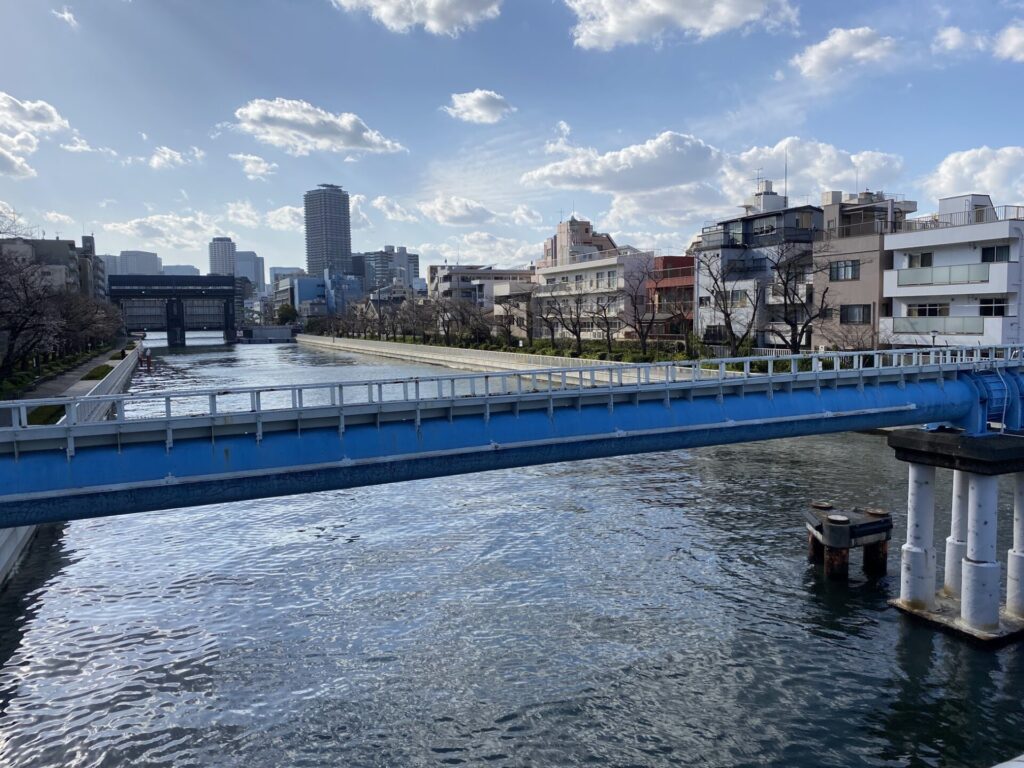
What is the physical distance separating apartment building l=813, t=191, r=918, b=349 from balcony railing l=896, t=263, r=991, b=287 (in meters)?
2.33

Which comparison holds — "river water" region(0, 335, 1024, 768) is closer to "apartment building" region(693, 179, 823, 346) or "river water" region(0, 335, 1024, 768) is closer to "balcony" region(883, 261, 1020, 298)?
"balcony" region(883, 261, 1020, 298)

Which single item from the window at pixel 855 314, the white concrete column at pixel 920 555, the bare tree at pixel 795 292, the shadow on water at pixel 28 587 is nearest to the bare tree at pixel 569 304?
the bare tree at pixel 795 292

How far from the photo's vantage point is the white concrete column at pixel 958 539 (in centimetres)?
1786

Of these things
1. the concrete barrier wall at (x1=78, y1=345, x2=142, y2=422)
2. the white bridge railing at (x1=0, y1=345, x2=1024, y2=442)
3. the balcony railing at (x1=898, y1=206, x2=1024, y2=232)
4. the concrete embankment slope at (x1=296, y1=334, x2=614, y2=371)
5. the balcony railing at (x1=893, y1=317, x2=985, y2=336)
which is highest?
the balcony railing at (x1=898, y1=206, x2=1024, y2=232)

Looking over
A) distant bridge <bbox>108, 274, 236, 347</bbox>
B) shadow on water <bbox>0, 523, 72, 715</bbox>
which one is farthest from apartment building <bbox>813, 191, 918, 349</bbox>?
distant bridge <bbox>108, 274, 236, 347</bbox>

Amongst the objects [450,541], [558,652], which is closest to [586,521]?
[450,541]

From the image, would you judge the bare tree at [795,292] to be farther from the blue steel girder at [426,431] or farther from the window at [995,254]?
the blue steel girder at [426,431]

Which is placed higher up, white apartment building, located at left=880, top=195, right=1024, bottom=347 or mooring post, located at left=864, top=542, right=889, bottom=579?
white apartment building, located at left=880, top=195, right=1024, bottom=347

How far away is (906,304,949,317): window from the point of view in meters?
42.3

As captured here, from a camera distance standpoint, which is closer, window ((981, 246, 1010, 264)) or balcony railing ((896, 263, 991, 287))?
window ((981, 246, 1010, 264))

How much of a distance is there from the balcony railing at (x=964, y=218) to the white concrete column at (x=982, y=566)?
2807cm

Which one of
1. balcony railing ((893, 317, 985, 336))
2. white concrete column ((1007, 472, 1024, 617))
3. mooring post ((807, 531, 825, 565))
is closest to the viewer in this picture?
white concrete column ((1007, 472, 1024, 617))

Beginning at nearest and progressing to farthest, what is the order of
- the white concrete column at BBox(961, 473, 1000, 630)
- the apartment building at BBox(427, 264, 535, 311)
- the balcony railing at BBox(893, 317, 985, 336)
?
1. the white concrete column at BBox(961, 473, 1000, 630)
2. the balcony railing at BBox(893, 317, 985, 336)
3. the apartment building at BBox(427, 264, 535, 311)

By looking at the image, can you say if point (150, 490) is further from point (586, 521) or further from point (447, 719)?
point (586, 521)
